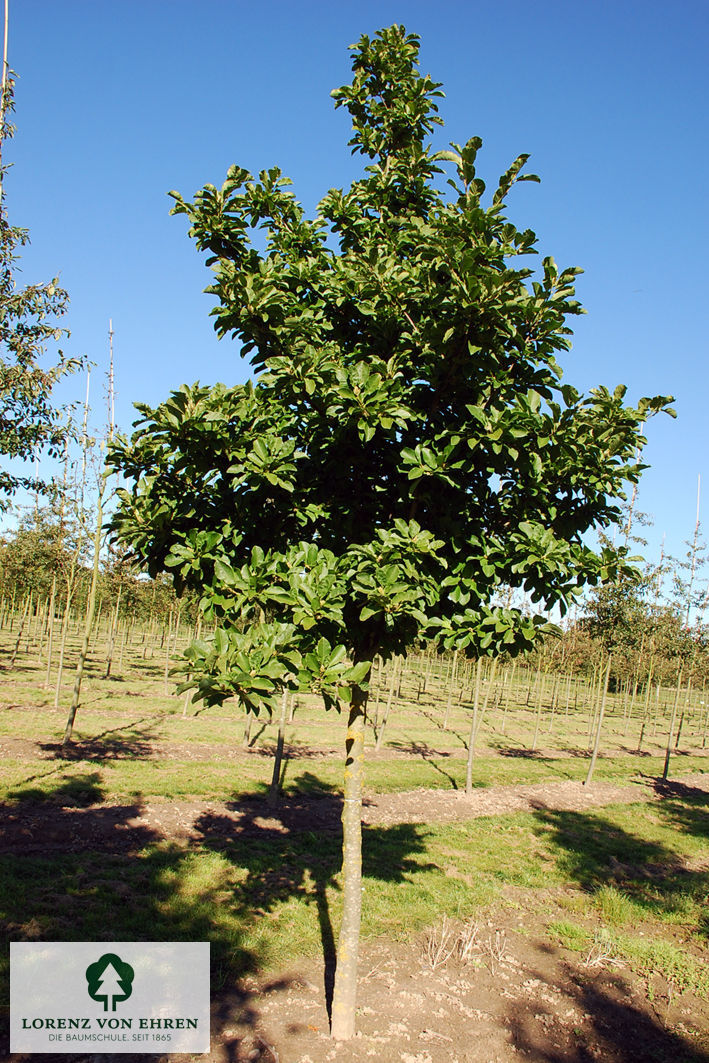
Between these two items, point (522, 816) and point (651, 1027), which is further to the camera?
point (522, 816)

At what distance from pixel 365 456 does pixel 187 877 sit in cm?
675

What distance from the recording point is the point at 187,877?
27.5 ft

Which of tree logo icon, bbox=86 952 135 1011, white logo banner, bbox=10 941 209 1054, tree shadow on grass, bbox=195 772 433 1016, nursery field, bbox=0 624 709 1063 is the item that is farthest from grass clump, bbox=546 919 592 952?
tree logo icon, bbox=86 952 135 1011

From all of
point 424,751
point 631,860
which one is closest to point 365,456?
point 631,860

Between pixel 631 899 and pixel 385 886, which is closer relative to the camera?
pixel 385 886

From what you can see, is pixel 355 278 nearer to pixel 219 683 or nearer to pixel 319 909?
pixel 219 683

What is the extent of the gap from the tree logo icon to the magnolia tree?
2.05m

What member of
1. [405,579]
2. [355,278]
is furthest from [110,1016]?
[355,278]

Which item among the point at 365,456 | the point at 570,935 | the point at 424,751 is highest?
the point at 365,456

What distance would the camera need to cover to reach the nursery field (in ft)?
18.5

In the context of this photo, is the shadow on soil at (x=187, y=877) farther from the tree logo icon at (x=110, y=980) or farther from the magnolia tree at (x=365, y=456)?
the magnolia tree at (x=365, y=456)

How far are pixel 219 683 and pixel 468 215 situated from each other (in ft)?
10.8

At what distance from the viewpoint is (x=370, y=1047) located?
198 inches

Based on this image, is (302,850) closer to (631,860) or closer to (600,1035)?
(600,1035)
